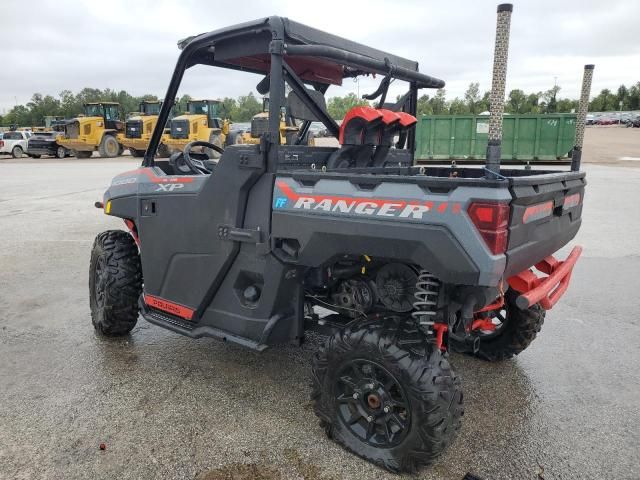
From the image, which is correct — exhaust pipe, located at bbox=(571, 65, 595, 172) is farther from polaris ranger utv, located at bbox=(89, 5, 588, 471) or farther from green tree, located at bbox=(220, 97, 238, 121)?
green tree, located at bbox=(220, 97, 238, 121)

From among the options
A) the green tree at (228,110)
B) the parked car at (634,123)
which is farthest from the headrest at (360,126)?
the parked car at (634,123)

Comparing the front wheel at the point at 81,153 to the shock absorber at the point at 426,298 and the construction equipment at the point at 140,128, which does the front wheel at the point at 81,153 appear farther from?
the shock absorber at the point at 426,298

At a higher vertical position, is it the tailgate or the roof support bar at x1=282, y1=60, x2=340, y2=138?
the roof support bar at x1=282, y1=60, x2=340, y2=138

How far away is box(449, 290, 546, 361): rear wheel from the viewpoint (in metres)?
3.68

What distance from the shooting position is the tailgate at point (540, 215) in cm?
238

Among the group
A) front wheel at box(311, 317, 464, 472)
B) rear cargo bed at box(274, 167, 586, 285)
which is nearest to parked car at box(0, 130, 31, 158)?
rear cargo bed at box(274, 167, 586, 285)

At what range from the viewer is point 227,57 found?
325 centimetres

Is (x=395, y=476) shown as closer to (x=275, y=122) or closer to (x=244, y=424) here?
(x=244, y=424)

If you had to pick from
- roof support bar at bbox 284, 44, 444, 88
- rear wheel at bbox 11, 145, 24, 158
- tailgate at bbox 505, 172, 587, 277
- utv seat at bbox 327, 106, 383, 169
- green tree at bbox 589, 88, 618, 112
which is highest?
green tree at bbox 589, 88, 618, 112

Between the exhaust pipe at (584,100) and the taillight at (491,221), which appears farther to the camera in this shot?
the exhaust pipe at (584,100)

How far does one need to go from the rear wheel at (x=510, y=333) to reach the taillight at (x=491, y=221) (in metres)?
1.46

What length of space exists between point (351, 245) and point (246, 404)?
1.33 m

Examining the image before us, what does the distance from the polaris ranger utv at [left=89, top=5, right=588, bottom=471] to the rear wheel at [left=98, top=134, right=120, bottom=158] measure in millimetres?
24065

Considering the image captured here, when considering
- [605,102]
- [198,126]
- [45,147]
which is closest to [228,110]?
[198,126]
